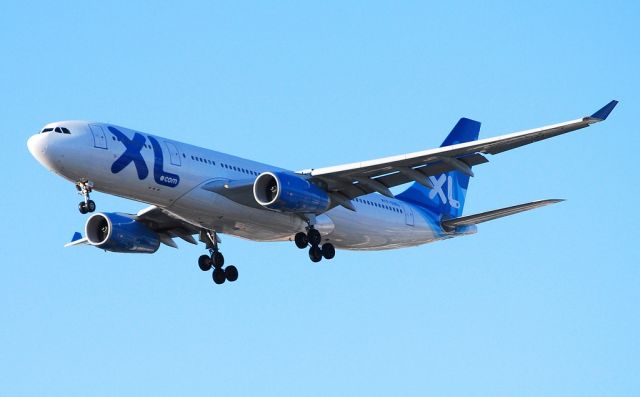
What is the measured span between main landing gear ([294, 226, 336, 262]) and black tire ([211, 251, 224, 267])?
11.6ft

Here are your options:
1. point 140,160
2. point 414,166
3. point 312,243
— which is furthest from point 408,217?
point 140,160

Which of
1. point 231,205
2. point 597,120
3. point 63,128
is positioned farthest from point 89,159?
point 597,120

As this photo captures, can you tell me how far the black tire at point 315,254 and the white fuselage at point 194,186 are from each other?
0.72 meters

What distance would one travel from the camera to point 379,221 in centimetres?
4597

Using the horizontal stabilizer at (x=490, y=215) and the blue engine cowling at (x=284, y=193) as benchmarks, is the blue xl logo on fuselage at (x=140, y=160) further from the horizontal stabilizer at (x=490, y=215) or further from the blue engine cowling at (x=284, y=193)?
the horizontal stabilizer at (x=490, y=215)

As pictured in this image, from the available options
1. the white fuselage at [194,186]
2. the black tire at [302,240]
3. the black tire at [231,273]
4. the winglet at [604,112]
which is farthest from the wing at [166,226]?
the winglet at [604,112]

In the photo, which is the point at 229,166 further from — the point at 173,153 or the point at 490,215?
the point at 490,215

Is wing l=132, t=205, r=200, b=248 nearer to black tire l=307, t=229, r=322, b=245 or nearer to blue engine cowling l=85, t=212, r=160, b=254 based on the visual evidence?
blue engine cowling l=85, t=212, r=160, b=254

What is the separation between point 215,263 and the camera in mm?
45531

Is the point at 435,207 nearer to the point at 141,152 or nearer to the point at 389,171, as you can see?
the point at 389,171

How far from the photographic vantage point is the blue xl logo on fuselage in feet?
126

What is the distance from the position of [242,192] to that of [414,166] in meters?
5.82

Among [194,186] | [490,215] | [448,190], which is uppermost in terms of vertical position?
[448,190]

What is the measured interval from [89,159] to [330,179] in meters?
8.52
